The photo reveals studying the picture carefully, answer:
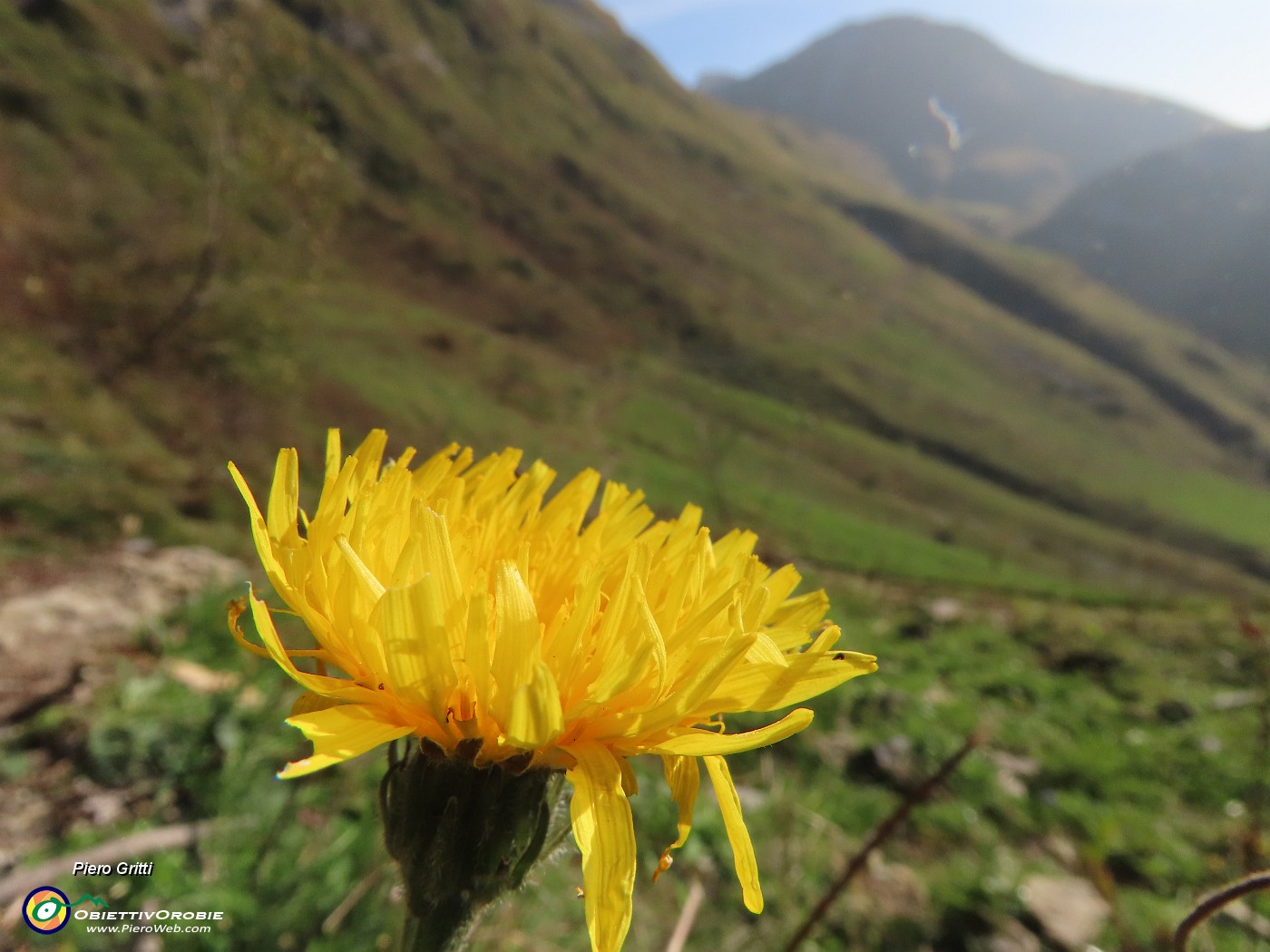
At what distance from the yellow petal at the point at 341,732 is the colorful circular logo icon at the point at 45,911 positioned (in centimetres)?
211

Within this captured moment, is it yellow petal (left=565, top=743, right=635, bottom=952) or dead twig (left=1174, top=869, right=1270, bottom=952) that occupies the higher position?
dead twig (left=1174, top=869, right=1270, bottom=952)

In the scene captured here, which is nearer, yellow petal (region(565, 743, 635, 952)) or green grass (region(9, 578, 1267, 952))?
yellow petal (region(565, 743, 635, 952))

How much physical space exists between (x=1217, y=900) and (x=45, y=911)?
3152mm

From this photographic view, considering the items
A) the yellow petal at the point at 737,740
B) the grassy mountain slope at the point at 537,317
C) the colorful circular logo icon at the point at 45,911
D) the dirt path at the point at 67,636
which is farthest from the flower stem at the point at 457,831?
the grassy mountain slope at the point at 537,317

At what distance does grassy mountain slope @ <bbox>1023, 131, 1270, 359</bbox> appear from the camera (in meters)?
99.8

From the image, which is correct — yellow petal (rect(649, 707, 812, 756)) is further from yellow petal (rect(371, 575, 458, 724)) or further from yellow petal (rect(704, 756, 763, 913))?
yellow petal (rect(371, 575, 458, 724))

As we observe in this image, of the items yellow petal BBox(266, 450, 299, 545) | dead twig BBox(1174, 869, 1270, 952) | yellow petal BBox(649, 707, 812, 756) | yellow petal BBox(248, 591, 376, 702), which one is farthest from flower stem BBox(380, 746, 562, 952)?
dead twig BBox(1174, 869, 1270, 952)

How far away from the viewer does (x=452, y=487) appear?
145cm

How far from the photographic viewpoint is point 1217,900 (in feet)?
3.58

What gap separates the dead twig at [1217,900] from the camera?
3.42ft

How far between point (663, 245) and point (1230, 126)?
124696 millimetres

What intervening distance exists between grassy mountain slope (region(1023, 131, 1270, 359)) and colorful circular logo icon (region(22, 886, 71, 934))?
127 meters

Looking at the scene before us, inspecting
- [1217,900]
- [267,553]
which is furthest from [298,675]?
[1217,900]

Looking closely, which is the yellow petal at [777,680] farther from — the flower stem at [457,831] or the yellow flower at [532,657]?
the flower stem at [457,831]
